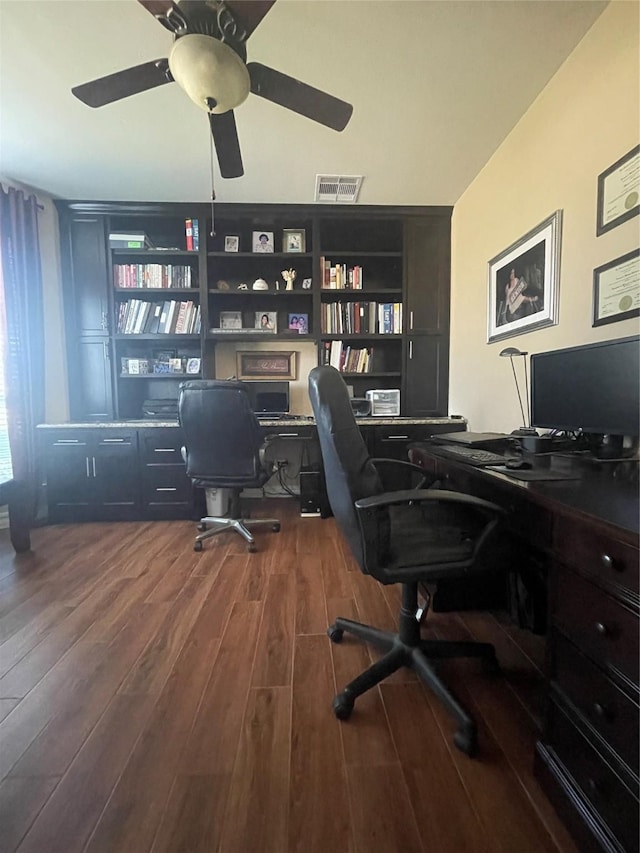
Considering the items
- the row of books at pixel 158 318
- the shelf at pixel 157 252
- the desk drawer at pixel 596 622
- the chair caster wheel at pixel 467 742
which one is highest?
the shelf at pixel 157 252

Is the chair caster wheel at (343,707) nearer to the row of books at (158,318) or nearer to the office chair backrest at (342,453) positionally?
the office chair backrest at (342,453)

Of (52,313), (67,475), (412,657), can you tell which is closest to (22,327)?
(52,313)

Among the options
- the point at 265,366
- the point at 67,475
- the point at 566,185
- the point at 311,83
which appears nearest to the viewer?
the point at 566,185

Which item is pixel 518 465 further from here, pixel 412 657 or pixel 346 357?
pixel 346 357

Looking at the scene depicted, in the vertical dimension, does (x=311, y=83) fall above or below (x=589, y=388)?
above

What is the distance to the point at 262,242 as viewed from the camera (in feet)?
9.89

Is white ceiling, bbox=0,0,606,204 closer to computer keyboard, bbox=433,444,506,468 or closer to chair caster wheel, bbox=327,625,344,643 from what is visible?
computer keyboard, bbox=433,444,506,468

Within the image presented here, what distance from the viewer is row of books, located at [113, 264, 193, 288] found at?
294cm

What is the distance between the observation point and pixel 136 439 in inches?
108

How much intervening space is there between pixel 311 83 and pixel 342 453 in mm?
1921

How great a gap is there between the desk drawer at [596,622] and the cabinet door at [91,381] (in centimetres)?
326

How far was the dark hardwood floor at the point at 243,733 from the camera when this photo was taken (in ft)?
2.61

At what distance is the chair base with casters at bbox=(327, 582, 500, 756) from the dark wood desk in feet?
0.68

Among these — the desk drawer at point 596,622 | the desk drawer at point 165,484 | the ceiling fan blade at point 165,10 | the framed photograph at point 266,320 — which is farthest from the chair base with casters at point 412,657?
the framed photograph at point 266,320
